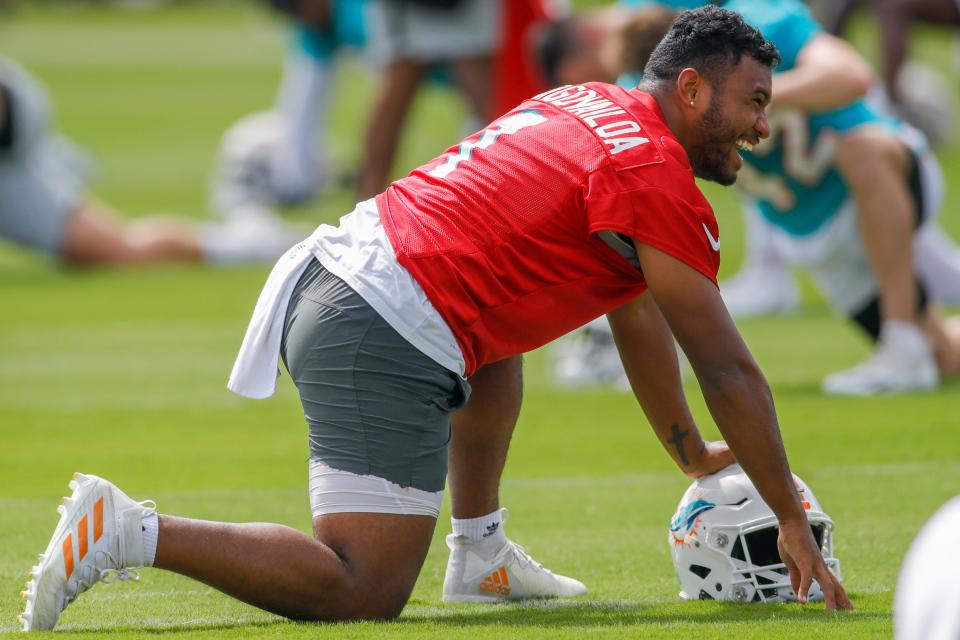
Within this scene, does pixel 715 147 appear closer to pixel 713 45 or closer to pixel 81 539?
pixel 713 45

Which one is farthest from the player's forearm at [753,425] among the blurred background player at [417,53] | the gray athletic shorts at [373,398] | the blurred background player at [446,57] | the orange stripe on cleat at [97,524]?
the blurred background player at [417,53]

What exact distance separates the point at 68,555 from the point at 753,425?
1.65m

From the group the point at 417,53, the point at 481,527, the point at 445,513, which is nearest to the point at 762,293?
the point at 417,53

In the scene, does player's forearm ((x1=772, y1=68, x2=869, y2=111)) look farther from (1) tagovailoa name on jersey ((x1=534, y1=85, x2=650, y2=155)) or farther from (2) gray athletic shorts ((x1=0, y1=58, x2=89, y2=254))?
(2) gray athletic shorts ((x1=0, y1=58, x2=89, y2=254))

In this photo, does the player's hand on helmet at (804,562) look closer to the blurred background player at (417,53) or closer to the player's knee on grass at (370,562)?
the player's knee on grass at (370,562)

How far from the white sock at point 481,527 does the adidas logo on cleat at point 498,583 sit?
0.33 feet

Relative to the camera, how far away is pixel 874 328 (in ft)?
26.8

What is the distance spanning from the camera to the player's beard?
425 centimetres

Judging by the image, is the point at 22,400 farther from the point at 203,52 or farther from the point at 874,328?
the point at 203,52

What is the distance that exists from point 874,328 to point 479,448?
3.99 metres

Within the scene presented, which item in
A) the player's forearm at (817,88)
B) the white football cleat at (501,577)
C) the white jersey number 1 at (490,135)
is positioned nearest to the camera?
the white jersey number 1 at (490,135)

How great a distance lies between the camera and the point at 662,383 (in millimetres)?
4664

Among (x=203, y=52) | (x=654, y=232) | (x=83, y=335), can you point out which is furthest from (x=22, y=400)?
(x=203, y=52)

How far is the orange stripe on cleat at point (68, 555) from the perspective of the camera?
3943mm
